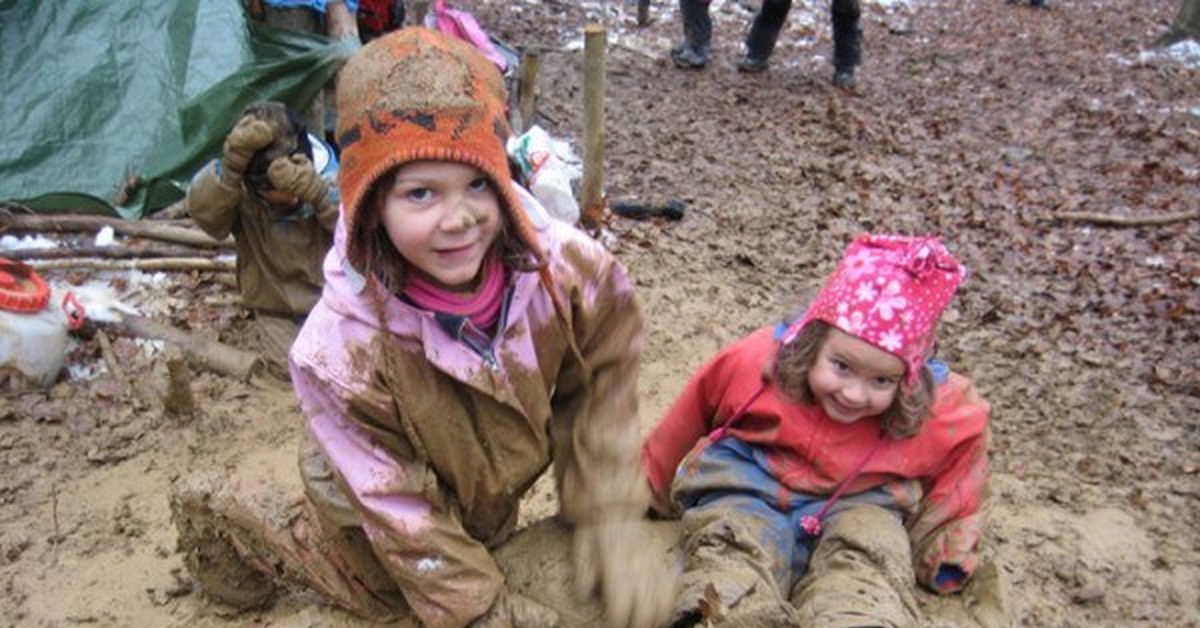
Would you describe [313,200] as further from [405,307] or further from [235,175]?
[405,307]

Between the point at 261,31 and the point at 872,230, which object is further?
the point at 872,230

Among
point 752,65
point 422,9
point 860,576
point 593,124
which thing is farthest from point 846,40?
point 860,576

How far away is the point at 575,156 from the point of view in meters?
7.27

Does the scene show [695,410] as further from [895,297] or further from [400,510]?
[400,510]

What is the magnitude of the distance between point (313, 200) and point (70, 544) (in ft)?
5.63

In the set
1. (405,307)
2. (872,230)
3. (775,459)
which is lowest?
(872,230)

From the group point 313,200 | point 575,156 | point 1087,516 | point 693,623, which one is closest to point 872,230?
point 575,156

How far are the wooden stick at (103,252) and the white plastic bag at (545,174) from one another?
6.07 feet

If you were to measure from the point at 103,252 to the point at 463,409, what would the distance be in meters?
3.82

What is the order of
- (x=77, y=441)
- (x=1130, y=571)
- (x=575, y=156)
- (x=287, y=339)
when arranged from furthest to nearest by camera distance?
(x=575, y=156), (x=287, y=339), (x=77, y=441), (x=1130, y=571)

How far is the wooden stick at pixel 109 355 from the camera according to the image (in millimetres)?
4641

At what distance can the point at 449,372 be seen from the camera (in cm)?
233

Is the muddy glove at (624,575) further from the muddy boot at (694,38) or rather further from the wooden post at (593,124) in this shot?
the muddy boot at (694,38)

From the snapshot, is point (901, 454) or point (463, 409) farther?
point (901, 454)
